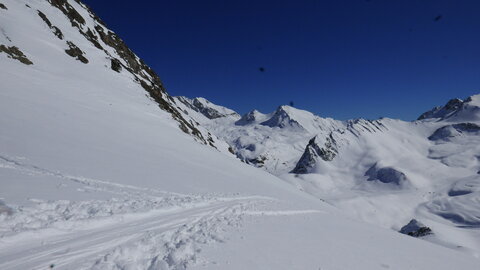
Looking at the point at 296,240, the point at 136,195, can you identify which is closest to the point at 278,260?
the point at 296,240

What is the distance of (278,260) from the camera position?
7371 millimetres

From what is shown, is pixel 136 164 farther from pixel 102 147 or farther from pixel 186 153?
pixel 186 153

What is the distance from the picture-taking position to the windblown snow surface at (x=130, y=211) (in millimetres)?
6578

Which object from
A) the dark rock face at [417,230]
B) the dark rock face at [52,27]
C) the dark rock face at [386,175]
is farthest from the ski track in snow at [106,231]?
the dark rock face at [386,175]

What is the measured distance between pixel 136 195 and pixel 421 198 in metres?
152

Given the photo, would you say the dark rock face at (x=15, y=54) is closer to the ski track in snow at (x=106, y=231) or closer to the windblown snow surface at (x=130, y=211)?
the windblown snow surface at (x=130, y=211)

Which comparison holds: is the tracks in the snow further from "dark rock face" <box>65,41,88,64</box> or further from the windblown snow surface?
"dark rock face" <box>65,41,88,64</box>

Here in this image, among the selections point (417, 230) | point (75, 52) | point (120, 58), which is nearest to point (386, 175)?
point (417, 230)

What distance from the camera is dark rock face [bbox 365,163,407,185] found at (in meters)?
153

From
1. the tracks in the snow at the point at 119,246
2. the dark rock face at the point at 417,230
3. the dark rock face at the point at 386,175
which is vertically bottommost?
the tracks in the snow at the point at 119,246

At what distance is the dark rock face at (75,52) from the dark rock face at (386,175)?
502 ft


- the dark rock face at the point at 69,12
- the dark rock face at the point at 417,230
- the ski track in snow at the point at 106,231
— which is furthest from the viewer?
the dark rock face at the point at 417,230

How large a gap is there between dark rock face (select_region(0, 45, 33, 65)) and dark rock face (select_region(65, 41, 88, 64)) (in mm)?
9664

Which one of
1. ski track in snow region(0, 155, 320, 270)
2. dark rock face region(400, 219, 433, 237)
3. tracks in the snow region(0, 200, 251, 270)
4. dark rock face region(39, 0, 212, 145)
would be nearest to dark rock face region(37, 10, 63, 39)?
dark rock face region(39, 0, 212, 145)
